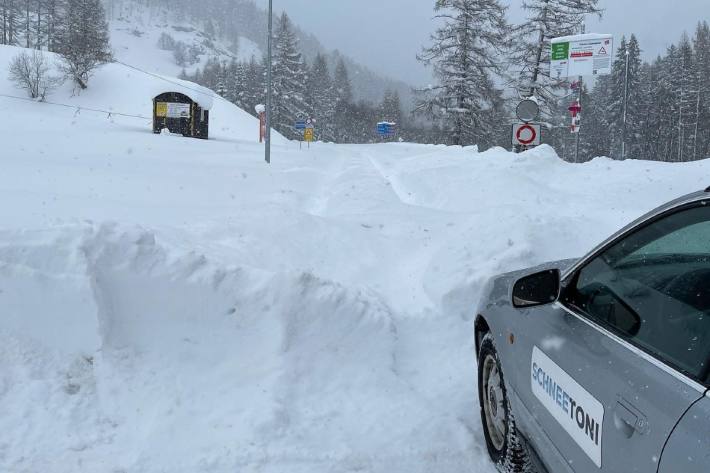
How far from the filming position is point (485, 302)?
362 cm

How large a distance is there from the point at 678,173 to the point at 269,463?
35.8ft

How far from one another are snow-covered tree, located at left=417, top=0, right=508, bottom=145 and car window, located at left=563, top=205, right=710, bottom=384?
35.7 metres

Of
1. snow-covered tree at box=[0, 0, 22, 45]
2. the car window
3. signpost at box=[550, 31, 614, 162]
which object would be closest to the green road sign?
signpost at box=[550, 31, 614, 162]

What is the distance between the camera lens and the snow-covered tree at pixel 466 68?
36.3m

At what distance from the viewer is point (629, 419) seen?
178 centimetres

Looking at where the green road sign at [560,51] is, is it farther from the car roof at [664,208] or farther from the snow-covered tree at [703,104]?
the snow-covered tree at [703,104]

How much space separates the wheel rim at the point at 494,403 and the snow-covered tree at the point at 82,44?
152 ft

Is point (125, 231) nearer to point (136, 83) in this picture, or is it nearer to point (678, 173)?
point (678, 173)

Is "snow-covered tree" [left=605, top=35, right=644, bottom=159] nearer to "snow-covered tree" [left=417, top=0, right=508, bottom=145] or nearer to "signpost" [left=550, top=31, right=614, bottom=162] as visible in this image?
"snow-covered tree" [left=417, top=0, right=508, bottom=145]

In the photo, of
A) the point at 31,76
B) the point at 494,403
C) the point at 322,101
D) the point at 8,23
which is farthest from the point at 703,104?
the point at 8,23

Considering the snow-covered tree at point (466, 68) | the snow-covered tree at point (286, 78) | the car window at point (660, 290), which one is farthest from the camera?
the snow-covered tree at point (286, 78)

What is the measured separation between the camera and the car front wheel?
115 inches

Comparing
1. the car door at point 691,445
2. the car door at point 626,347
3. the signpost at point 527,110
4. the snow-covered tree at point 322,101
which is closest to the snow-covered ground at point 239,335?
the car door at point 626,347

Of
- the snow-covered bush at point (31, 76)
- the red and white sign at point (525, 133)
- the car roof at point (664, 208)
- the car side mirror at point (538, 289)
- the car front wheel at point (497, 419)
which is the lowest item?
the car front wheel at point (497, 419)
